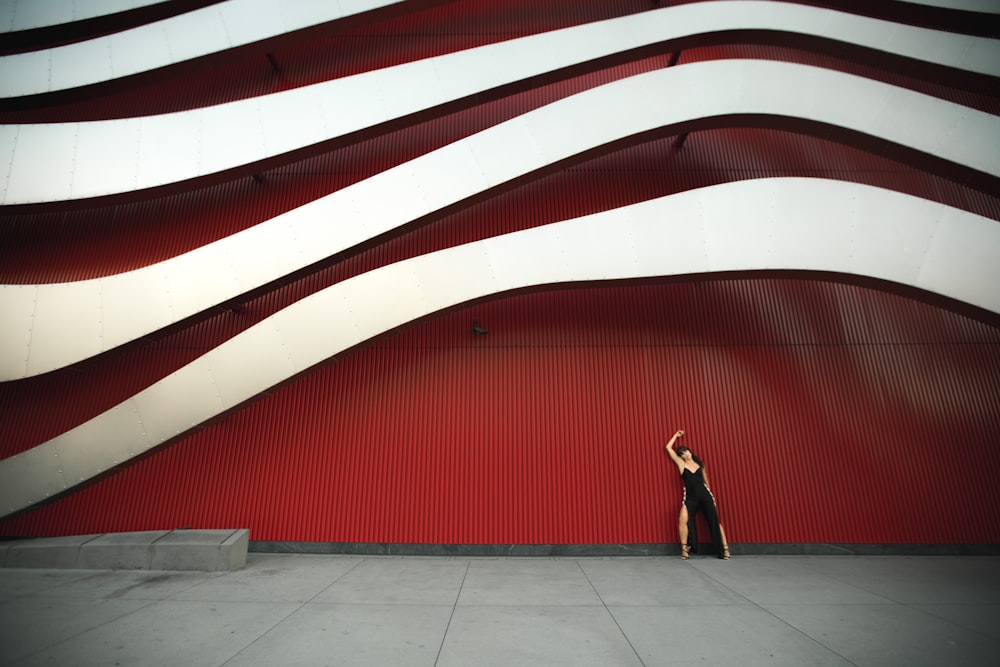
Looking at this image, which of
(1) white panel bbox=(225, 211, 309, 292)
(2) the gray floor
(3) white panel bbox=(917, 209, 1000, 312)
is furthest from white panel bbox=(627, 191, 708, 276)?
(1) white panel bbox=(225, 211, 309, 292)

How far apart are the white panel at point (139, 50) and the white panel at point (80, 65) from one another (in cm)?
14

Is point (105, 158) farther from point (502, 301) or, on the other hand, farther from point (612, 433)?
point (612, 433)

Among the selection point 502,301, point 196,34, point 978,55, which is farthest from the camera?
point 502,301

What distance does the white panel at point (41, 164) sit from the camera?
278 inches

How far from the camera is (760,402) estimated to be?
311 inches

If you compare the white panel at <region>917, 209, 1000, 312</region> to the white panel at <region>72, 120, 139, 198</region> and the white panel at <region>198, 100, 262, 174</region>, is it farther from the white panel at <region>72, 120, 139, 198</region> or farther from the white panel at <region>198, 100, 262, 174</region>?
the white panel at <region>72, 120, 139, 198</region>

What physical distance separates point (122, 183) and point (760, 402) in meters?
12.2

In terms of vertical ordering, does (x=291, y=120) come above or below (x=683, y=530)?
above

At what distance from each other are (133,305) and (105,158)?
282 centimetres

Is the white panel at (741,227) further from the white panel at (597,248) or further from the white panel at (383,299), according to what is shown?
the white panel at (383,299)

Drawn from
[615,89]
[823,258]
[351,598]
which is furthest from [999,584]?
[615,89]

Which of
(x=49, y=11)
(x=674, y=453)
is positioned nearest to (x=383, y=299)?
(x=674, y=453)

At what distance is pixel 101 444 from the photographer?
6.60 metres

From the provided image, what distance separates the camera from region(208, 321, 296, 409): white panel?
662 cm
